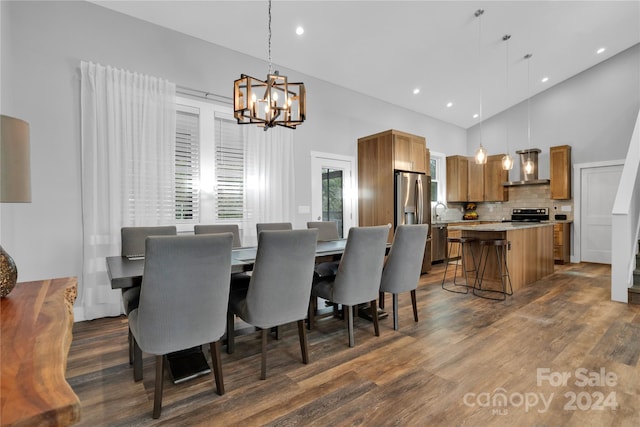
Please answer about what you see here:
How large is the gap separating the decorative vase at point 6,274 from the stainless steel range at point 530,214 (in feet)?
26.4

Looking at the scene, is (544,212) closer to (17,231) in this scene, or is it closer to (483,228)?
(483,228)

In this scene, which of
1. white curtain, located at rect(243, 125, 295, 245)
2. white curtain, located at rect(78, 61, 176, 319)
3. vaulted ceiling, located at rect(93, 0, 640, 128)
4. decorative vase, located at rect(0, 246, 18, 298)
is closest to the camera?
decorative vase, located at rect(0, 246, 18, 298)

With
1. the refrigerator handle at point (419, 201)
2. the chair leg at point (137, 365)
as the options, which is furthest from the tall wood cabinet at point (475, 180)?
the chair leg at point (137, 365)

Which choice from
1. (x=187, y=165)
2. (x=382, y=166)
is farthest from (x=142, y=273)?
(x=382, y=166)

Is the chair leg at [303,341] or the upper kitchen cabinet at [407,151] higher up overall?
the upper kitchen cabinet at [407,151]

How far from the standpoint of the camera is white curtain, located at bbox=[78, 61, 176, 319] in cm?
309

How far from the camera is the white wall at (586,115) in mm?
5758

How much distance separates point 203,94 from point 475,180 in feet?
20.3

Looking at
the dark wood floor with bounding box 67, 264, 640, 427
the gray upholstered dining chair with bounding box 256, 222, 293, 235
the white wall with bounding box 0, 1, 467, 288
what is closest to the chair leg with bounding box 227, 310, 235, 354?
the dark wood floor with bounding box 67, 264, 640, 427

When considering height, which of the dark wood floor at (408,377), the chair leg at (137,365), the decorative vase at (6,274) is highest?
the decorative vase at (6,274)

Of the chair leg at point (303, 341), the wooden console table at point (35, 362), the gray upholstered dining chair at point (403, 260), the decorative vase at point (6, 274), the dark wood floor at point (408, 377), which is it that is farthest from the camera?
the gray upholstered dining chair at point (403, 260)

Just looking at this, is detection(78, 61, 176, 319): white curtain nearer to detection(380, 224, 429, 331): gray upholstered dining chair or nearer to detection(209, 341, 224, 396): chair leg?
detection(209, 341, 224, 396): chair leg

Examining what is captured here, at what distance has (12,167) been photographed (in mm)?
1253

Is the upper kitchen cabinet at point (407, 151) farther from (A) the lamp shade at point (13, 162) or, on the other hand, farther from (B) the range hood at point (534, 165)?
(A) the lamp shade at point (13, 162)
